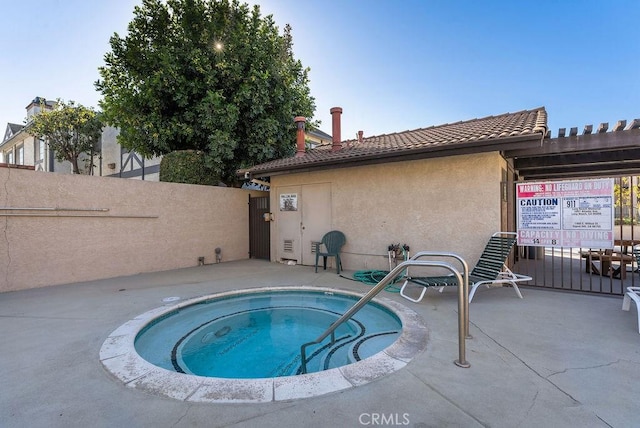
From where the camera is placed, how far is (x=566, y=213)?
5.57 m

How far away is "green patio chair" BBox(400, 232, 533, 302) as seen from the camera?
5359 millimetres

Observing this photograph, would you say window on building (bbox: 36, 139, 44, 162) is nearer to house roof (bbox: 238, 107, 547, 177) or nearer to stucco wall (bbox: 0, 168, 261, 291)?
stucco wall (bbox: 0, 168, 261, 291)

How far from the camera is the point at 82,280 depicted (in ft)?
23.8

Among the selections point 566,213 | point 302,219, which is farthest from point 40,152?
point 566,213

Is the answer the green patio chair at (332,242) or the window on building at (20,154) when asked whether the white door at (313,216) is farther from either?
the window on building at (20,154)

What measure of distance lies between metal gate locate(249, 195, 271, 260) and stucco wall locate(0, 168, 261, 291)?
91cm

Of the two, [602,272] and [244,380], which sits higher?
[602,272]

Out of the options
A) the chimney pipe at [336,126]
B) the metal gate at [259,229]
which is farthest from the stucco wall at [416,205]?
the metal gate at [259,229]

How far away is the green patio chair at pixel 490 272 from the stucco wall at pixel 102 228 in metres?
6.95

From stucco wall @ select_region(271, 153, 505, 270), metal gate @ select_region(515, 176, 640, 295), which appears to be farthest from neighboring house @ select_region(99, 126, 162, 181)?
metal gate @ select_region(515, 176, 640, 295)

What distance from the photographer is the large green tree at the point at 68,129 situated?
17656 mm

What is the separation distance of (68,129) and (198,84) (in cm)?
1299

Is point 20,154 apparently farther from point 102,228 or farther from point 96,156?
point 102,228

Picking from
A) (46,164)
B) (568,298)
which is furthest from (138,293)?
(46,164)
